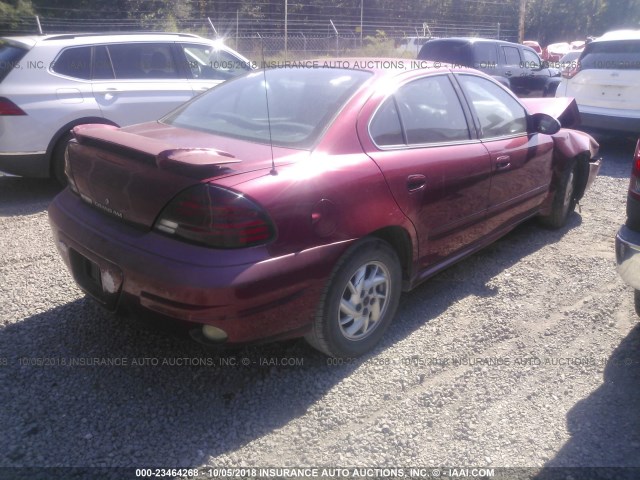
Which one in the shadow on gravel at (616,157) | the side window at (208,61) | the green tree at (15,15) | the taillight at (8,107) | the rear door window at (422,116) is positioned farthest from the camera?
the green tree at (15,15)

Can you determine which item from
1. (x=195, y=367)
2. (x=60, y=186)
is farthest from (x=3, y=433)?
(x=60, y=186)

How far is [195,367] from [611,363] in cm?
229

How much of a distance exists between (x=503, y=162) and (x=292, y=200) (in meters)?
2.04

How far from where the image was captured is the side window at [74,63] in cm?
581

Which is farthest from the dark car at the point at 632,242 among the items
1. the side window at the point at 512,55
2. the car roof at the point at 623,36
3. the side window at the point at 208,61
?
the side window at the point at 512,55

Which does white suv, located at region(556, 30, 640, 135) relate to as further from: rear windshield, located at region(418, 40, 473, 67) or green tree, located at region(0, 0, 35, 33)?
green tree, located at region(0, 0, 35, 33)

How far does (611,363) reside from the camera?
3.18m

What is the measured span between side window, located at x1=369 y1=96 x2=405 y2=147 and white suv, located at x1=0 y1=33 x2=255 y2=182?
3.83 metres

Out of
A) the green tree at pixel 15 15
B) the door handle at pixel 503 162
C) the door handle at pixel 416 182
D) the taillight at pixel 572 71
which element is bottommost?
the door handle at pixel 503 162

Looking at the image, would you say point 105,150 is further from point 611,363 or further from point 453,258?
point 611,363

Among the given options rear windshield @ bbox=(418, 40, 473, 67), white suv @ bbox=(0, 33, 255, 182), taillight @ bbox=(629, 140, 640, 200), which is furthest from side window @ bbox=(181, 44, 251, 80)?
rear windshield @ bbox=(418, 40, 473, 67)

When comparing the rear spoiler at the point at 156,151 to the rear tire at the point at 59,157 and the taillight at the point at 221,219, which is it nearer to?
the taillight at the point at 221,219

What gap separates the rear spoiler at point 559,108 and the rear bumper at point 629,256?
2860 mm

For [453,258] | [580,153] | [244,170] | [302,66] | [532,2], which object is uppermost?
[532,2]
